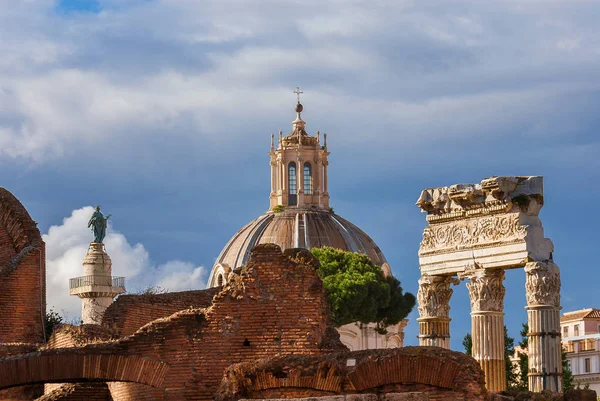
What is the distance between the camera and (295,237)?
9794 centimetres

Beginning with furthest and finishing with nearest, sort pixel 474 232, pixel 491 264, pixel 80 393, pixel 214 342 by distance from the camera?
pixel 474 232 < pixel 491 264 < pixel 80 393 < pixel 214 342

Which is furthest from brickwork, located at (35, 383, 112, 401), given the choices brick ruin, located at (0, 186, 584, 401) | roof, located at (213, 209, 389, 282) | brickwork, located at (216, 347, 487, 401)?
roof, located at (213, 209, 389, 282)

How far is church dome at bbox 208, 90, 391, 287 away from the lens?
9712 centimetres

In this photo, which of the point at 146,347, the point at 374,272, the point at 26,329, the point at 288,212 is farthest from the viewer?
the point at 288,212

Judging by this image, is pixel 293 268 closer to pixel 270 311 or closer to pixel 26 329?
pixel 270 311

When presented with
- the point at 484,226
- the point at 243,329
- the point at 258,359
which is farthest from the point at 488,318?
the point at 258,359

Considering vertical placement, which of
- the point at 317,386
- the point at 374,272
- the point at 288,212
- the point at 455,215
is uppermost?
the point at 288,212

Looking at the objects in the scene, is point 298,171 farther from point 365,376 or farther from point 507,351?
point 365,376

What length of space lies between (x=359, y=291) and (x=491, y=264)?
2899 centimetres

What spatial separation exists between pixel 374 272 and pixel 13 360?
4328cm

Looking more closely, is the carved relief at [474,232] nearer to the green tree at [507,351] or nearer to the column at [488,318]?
the column at [488,318]

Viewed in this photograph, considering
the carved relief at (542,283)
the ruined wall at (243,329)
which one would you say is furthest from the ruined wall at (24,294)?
the carved relief at (542,283)

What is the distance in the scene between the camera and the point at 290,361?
20.1 m

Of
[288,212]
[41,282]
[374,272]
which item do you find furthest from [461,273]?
[288,212]
